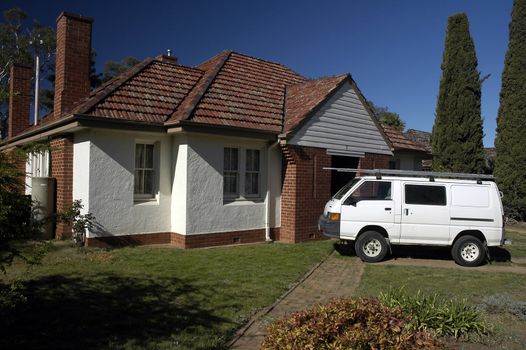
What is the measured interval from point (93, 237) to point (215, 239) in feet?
10.4

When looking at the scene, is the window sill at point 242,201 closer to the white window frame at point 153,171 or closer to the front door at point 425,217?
the white window frame at point 153,171

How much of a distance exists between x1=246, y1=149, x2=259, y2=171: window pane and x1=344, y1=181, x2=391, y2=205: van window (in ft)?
11.8

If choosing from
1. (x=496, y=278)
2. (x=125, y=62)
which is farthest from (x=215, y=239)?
(x=125, y=62)

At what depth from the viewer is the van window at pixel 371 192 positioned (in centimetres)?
1084

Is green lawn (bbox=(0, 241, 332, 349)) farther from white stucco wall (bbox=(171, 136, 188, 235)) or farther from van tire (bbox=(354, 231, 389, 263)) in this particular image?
van tire (bbox=(354, 231, 389, 263))

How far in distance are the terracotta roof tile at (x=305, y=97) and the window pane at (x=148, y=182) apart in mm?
4185

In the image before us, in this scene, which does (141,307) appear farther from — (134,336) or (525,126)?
(525,126)

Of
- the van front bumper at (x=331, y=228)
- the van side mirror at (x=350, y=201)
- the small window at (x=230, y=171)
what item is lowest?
the van front bumper at (x=331, y=228)

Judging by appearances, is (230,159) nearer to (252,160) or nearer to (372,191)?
(252,160)

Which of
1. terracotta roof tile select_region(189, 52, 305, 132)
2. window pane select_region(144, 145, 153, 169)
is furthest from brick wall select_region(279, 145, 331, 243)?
window pane select_region(144, 145, 153, 169)

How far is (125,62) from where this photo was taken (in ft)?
151

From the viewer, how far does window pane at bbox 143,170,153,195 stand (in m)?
12.1

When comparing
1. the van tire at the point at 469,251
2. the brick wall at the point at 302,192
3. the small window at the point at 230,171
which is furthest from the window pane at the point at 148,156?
the van tire at the point at 469,251

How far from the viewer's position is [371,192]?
11047 millimetres
